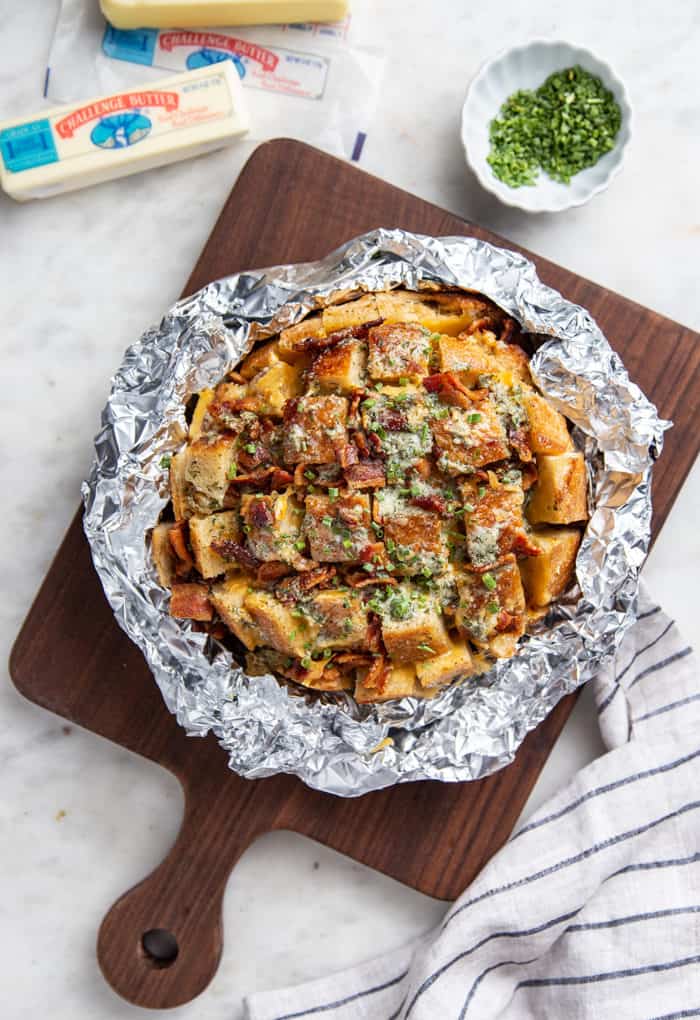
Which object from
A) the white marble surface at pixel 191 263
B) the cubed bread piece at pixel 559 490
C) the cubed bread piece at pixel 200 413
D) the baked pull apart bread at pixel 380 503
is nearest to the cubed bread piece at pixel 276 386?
the baked pull apart bread at pixel 380 503

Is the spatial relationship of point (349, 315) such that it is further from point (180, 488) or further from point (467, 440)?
point (180, 488)

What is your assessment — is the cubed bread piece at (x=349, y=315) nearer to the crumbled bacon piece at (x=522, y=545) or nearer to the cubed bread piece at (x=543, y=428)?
the cubed bread piece at (x=543, y=428)

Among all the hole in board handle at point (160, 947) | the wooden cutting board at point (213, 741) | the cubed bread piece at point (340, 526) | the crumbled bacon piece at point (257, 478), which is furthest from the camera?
the hole in board handle at point (160, 947)

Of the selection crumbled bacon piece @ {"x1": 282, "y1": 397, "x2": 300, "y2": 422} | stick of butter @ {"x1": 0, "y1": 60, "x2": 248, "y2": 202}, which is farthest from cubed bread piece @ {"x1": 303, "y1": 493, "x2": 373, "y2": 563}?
stick of butter @ {"x1": 0, "y1": 60, "x2": 248, "y2": 202}

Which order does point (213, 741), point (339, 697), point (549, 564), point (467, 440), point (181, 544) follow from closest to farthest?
point (467, 440) < point (549, 564) < point (181, 544) < point (339, 697) < point (213, 741)

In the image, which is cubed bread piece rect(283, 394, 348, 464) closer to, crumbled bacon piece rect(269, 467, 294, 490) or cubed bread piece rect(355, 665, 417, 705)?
crumbled bacon piece rect(269, 467, 294, 490)

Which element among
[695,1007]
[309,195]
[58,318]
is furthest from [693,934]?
[58,318]

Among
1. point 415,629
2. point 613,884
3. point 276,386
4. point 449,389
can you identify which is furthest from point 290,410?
point 613,884
